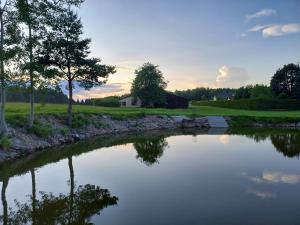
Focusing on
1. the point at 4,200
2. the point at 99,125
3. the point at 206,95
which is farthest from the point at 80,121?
the point at 206,95

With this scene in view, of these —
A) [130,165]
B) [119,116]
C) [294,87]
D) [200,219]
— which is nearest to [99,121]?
[119,116]

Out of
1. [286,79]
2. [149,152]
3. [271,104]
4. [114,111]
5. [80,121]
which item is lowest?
[149,152]

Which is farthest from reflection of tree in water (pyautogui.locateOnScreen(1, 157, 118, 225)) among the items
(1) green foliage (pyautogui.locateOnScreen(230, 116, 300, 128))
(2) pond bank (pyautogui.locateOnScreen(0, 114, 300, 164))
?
(1) green foliage (pyautogui.locateOnScreen(230, 116, 300, 128))

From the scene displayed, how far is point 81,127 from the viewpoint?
3250 cm

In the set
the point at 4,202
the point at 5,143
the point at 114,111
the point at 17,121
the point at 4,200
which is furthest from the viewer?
the point at 114,111

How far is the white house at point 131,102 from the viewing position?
251 feet

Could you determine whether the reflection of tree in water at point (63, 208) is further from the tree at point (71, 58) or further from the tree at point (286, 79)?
the tree at point (286, 79)

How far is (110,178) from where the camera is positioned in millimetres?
13859

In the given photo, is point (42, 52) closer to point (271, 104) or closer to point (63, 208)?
point (63, 208)

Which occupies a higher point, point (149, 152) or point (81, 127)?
point (81, 127)

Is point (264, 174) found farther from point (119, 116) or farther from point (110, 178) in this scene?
point (119, 116)

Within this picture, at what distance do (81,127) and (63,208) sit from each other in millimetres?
23261

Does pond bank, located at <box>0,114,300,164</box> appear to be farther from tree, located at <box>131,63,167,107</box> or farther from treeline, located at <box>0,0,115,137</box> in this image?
tree, located at <box>131,63,167,107</box>

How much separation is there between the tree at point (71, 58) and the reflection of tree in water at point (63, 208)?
2082cm
